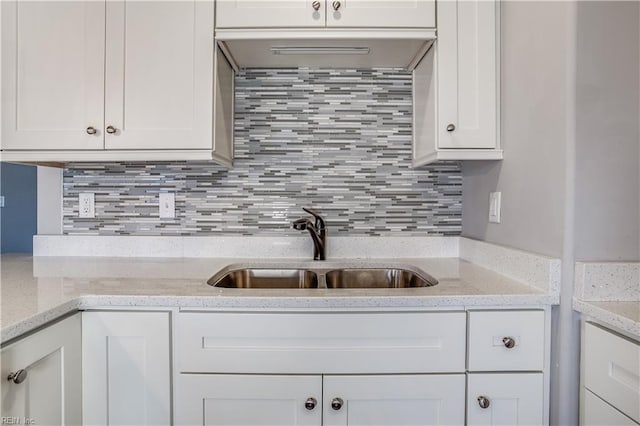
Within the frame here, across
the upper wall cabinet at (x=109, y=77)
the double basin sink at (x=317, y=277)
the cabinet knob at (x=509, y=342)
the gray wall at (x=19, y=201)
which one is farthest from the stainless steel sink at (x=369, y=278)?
the gray wall at (x=19, y=201)

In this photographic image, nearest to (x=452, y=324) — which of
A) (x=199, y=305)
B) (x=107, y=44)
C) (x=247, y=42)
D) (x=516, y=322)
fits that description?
(x=516, y=322)

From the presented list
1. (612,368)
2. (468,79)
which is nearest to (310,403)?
(612,368)

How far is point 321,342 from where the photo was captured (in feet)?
3.22

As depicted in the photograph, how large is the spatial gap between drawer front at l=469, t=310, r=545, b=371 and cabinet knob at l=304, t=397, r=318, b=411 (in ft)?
1.51

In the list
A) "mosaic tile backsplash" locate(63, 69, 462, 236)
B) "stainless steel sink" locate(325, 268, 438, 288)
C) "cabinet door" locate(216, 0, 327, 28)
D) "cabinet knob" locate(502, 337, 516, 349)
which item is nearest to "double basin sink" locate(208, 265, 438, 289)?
"stainless steel sink" locate(325, 268, 438, 288)

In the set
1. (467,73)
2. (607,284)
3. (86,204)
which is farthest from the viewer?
(86,204)

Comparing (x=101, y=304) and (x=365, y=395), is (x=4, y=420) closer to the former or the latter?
(x=101, y=304)

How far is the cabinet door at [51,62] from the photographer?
4.23 feet

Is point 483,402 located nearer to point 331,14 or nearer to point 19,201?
point 331,14

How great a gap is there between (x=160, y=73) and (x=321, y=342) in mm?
1121

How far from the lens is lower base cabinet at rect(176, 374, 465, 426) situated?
0.98 metres

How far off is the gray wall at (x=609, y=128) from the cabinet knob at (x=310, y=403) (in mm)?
868

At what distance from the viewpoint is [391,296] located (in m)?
0.97

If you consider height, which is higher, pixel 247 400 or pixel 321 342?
pixel 321 342
